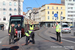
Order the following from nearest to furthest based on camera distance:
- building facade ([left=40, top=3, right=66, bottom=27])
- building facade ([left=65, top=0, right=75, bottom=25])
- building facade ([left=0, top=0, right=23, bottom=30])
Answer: building facade ([left=0, top=0, right=23, bottom=30]) < building facade ([left=40, top=3, right=66, bottom=27]) < building facade ([left=65, top=0, right=75, bottom=25])

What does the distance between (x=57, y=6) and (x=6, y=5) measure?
3502 centimetres

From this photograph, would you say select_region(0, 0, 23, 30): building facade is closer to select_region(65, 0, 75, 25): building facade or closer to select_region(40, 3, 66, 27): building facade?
select_region(40, 3, 66, 27): building facade

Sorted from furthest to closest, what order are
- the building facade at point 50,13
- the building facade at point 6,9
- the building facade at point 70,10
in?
the building facade at point 70,10 < the building facade at point 50,13 < the building facade at point 6,9

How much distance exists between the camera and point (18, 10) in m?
65.4

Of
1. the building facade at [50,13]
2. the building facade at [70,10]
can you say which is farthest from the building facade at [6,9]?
the building facade at [70,10]

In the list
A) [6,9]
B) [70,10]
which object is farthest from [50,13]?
[6,9]

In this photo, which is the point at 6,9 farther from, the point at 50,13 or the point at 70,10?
the point at 70,10

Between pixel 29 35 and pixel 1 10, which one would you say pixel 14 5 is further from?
pixel 29 35

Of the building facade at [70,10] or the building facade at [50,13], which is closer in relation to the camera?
the building facade at [50,13]

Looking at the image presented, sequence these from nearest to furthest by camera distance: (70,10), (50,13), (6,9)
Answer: (6,9)
(50,13)
(70,10)

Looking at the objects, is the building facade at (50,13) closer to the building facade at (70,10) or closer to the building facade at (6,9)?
the building facade at (70,10)

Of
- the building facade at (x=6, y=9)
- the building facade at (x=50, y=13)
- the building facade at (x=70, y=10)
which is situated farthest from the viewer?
the building facade at (x=70, y=10)

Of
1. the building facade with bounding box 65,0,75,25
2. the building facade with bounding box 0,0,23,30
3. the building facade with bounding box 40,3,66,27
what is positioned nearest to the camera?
the building facade with bounding box 0,0,23,30

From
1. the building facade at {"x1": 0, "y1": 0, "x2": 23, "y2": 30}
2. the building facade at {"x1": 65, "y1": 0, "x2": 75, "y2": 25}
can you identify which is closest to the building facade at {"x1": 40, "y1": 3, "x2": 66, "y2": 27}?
the building facade at {"x1": 65, "y1": 0, "x2": 75, "y2": 25}
